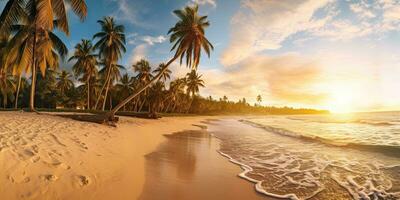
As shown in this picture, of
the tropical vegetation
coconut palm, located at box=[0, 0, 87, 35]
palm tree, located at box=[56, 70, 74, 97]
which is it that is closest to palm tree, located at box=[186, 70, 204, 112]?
the tropical vegetation

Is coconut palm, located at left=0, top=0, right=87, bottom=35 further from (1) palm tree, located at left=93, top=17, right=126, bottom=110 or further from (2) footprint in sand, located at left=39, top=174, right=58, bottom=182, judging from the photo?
(1) palm tree, located at left=93, top=17, right=126, bottom=110

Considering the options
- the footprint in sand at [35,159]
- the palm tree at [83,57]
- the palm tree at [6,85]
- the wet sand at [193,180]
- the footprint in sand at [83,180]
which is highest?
the palm tree at [83,57]

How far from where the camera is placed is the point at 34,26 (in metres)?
17.8

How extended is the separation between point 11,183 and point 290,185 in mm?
6010

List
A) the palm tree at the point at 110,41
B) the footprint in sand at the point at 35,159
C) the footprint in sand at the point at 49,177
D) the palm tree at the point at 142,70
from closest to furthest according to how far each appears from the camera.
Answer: the footprint in sand at the point at 49,177 → the footprint in sand at the point at 35,159 → the palm tree at the point at 110,41 → the palm tree at the point at 142,70

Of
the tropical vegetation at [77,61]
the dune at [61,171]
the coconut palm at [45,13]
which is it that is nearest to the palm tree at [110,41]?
the tropical vegetation at [77,61]

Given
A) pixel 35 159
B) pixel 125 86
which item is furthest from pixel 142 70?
pixel 35 159

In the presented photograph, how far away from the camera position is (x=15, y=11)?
1216 centimetres

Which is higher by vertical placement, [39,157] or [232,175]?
[39,157]

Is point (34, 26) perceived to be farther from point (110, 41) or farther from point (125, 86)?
point (125, 86)

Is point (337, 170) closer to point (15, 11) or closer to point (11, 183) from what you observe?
point (11, 183)

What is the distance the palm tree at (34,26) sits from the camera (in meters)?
11.8

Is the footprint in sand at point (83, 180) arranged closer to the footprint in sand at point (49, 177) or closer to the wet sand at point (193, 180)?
the footprint in sand at point (49, 177)

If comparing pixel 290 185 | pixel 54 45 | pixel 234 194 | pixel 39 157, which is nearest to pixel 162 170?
pixel 234 194
